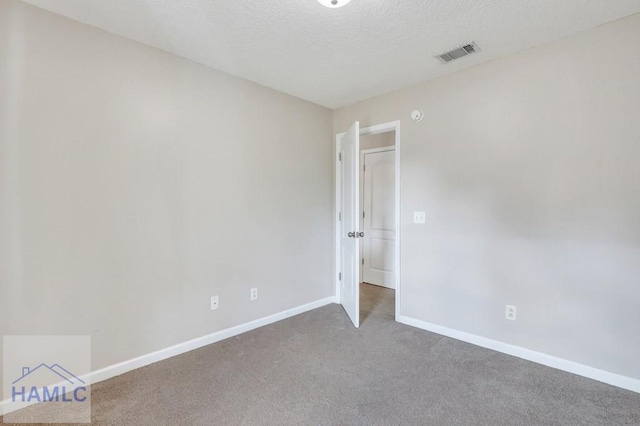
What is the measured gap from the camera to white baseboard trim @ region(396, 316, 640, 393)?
1.97 metres

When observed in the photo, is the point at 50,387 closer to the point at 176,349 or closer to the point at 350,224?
the point at 176,349

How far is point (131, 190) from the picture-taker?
2.19m

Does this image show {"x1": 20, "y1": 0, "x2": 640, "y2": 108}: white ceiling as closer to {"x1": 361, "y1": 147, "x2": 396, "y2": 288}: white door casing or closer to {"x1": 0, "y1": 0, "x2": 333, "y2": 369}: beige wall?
{"x1": 0, "y1": 0, "x2": 333, "y2": 369}: beige wall

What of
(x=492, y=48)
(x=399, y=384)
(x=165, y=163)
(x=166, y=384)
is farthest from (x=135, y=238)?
Answer: (x=492, y=48)

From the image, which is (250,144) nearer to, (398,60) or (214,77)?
(214,77)

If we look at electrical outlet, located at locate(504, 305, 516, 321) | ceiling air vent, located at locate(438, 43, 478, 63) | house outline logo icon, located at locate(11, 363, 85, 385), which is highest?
ceiling air vent, located at locate(438, 43, 478, 63)

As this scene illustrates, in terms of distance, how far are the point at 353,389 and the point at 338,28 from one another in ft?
8.03

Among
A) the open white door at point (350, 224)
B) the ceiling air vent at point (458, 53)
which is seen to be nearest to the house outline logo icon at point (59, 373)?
the open white door at point (350, 224)

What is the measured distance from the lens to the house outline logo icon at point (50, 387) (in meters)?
1.77

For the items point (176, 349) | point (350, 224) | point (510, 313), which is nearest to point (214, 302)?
point (176, 349)

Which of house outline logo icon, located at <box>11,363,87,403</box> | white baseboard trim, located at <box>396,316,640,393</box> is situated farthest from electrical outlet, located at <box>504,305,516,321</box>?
house outline logo icon, located at <box>11,363,87,403</box>

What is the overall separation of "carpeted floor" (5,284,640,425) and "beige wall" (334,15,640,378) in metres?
0.34

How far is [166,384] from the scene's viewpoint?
79.5 inches

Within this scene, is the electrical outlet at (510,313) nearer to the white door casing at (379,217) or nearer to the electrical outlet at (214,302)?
the white door casing at (379,217)
